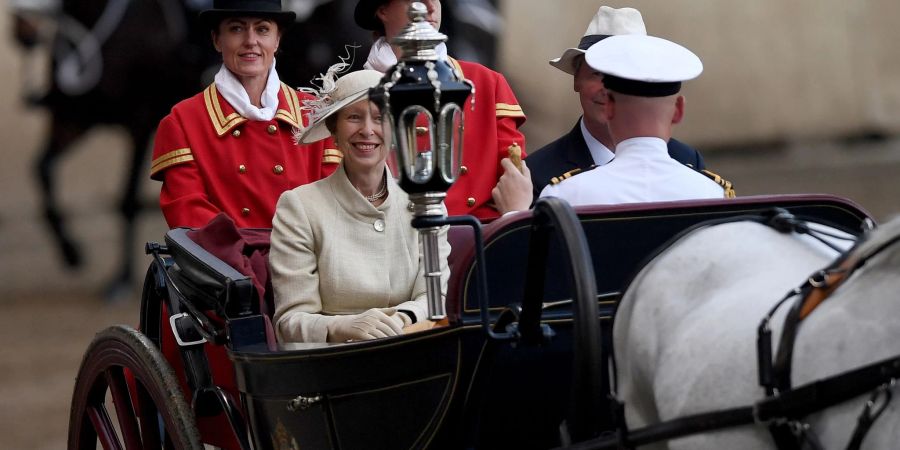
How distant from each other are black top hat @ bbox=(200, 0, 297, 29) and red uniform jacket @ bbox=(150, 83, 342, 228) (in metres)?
0.17

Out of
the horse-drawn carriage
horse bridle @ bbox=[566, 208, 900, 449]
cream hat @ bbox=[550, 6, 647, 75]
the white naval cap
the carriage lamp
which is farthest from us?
cream hat @ bbox=[550, 6, 647, 75]

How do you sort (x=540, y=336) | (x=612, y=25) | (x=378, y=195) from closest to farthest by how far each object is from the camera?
(x=540, y=336), (x=378, y=195), (x=612, y=25)

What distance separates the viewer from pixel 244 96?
310 cm

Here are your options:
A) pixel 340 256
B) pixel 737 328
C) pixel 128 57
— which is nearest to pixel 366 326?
pixel 340 256

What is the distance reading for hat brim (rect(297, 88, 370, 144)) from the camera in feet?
7.66

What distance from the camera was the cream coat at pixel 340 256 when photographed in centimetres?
241

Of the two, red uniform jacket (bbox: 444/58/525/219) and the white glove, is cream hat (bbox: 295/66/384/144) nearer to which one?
the white glove

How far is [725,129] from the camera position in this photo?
7.52 meters

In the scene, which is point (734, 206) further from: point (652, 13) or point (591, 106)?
point (652, 13)

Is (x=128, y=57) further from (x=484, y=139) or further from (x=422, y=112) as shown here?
(x=422, y=112)

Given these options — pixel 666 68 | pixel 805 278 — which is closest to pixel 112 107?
pixel 666 68

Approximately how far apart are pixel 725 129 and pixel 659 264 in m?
5.80

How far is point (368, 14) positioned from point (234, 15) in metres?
0.29

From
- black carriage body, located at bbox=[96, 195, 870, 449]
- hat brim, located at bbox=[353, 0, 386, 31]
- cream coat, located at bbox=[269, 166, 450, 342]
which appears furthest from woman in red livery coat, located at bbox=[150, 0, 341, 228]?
black carriage body, located at bbox=[96, 195, 870, 449]
